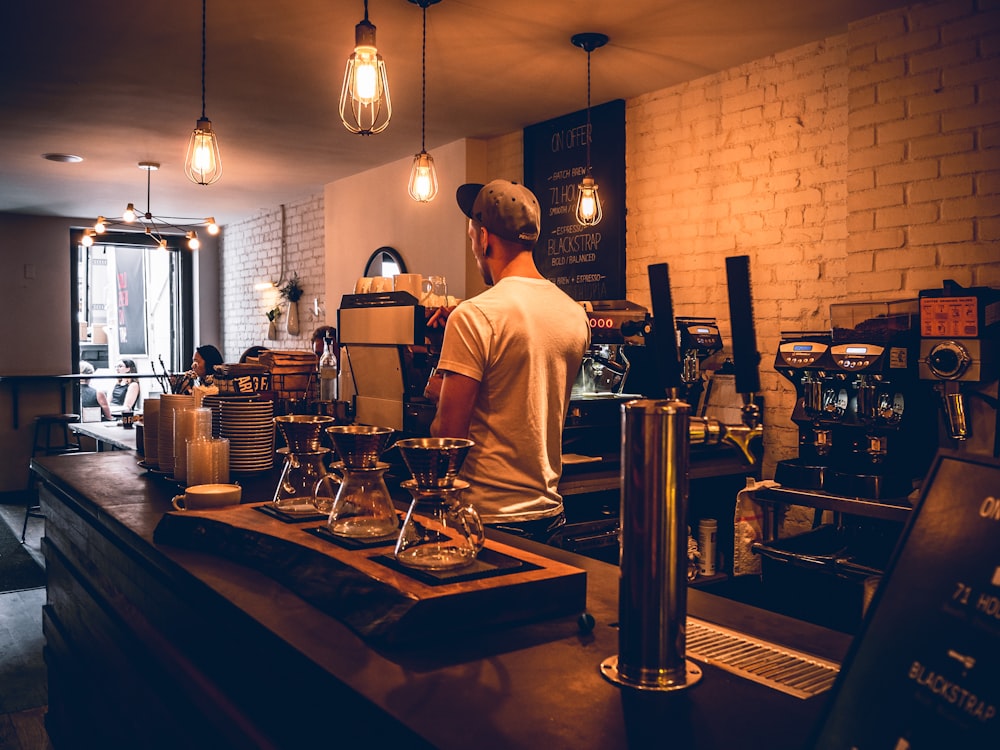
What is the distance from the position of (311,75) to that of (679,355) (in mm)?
2350

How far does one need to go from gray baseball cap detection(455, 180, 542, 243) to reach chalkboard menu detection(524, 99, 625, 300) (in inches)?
105

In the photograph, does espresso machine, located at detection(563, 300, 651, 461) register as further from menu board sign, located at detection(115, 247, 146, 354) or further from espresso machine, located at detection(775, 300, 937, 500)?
menu board sign, located at detection(115, 247, 146, 354)

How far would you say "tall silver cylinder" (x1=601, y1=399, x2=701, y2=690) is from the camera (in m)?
0.94

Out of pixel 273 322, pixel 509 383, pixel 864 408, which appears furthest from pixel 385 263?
pixel 509 383

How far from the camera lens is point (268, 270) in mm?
8625

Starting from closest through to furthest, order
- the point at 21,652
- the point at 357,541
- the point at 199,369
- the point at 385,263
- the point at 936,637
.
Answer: the point at 936,637
the point at 357,541
the point at 21,652
the point at 199,369
the point at 385,263

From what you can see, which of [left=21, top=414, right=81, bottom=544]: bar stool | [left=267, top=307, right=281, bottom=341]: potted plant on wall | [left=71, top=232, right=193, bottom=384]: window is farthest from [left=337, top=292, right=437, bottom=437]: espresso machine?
[left=71, top=232, right=193, bottom=384]: window

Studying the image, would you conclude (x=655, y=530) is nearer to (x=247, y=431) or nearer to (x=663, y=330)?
(x=247, y=431)

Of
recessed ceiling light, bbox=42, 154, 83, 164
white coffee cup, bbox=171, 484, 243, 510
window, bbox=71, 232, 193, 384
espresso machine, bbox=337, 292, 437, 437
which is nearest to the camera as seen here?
white coffee cup, bbox=171, 484, 243, 510

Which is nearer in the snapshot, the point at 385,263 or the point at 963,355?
the point at 963,355

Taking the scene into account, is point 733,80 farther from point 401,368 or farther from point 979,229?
point 401,368

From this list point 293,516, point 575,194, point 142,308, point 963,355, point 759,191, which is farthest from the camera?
point 142,308

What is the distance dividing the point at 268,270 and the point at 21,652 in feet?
17.4

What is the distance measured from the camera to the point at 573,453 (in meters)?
3.34
